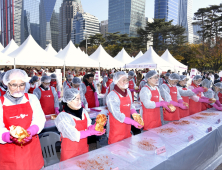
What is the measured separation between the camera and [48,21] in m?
112

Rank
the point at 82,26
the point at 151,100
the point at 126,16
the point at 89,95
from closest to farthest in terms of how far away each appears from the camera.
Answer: the point at 151,100, the point at 89,95, the point at 126,16, the point at 82,26

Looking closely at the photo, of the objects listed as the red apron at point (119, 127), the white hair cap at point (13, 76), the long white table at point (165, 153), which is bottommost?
the long white table at point (165, 153)

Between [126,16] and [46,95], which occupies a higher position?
[126,16]

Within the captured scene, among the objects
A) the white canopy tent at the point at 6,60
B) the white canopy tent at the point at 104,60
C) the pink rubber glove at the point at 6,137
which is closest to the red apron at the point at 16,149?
the pink rubber glove at the point at 6,137

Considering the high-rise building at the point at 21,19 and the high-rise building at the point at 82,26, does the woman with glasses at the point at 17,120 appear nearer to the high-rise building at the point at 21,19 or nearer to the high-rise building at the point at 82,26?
the high-rise building at the point at 82,26

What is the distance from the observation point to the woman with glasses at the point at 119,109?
2818 mm

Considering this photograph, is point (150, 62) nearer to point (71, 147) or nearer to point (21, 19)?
point (71, 147)

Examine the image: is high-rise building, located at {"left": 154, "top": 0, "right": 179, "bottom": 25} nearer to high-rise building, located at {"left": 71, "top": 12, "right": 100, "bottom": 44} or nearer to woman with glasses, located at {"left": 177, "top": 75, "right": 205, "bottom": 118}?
high-rise building, located at {"left": 71, "top": 12, "right": 100, "bottom": 44}

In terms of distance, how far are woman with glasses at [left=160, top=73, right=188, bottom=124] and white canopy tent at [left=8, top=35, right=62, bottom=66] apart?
31.6 ft

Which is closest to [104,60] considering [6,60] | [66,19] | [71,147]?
[6,60]

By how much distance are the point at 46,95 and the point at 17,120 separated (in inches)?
114

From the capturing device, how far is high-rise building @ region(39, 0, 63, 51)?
10806 cm

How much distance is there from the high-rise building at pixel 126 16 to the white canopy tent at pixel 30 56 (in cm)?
7850

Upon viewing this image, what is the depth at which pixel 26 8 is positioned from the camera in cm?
11056
